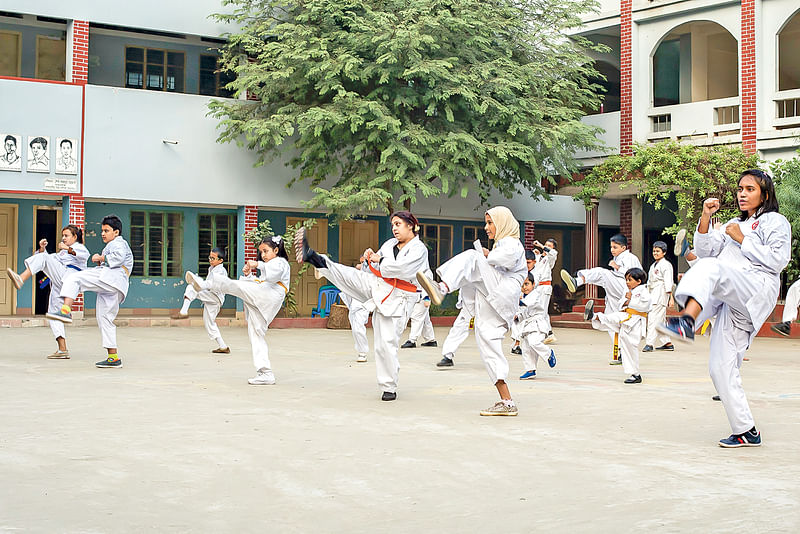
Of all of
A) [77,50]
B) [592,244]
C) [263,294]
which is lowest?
[263,294]

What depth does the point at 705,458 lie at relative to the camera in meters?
5.75

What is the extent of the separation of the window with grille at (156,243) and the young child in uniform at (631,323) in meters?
13.3

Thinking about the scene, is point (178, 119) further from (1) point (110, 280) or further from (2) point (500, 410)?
(2) point (500, 410)

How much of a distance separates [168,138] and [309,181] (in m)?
3.45

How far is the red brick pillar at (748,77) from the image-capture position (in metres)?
20.2

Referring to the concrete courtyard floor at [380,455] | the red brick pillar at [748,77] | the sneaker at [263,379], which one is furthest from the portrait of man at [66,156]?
the red brick pillar at [748,77]

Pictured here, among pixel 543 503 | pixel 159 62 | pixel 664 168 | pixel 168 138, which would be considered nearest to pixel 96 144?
pixel 168 138

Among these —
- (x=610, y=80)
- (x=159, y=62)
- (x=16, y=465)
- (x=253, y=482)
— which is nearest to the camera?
(x=253, y=482)

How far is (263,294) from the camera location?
984 cm

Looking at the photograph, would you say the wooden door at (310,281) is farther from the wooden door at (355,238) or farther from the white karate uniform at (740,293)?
the white karate uniform at (740,293)

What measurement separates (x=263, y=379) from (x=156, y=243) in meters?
12.6

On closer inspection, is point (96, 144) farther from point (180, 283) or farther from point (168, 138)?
point (180, 283)

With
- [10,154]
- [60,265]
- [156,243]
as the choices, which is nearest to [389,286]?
[60,265]

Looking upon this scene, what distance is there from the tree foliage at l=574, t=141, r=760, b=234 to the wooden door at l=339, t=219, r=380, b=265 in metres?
6.33
